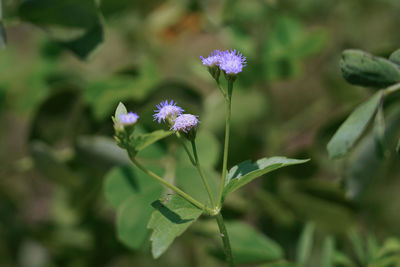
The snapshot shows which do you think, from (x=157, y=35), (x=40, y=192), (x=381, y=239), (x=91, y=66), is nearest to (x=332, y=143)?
(x=381, y=239)

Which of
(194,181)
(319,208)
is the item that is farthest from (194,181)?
(319,208)

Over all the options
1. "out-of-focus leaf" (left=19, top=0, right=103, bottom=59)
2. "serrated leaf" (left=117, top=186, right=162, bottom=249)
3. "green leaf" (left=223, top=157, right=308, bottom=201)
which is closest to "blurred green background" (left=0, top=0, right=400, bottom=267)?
"out-of-focus leaf" (left=19, top=0, right=103, bottom=59)

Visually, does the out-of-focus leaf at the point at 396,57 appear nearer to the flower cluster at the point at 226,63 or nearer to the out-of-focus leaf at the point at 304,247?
the flower cluster at the point at 226,63

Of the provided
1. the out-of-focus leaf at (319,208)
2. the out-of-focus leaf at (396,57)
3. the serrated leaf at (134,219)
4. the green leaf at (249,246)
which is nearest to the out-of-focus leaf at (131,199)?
the serrated leaf at (134,219)

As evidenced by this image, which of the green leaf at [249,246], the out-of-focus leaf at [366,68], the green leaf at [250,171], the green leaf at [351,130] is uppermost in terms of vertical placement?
the out-of-focus leaf at [366,68]

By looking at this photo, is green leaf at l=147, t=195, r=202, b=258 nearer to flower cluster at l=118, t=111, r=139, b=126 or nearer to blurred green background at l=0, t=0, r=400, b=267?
flower cluster at l=118, t=111, r=139, b=126

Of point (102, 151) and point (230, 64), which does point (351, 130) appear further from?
point (102, 151)

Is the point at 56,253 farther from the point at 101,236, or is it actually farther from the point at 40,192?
the point at 40,192

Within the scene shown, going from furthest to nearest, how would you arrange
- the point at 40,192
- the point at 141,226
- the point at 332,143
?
the point at 40,192, the point at 141,226, the point at 332,143
